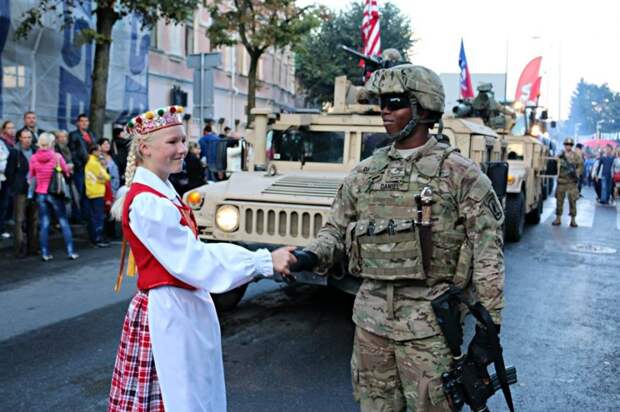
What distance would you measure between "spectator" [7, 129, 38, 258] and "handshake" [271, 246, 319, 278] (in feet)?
21.8

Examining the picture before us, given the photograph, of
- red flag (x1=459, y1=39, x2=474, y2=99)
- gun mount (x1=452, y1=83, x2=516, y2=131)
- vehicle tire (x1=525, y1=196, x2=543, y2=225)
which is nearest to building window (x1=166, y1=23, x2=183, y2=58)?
red flag (x1=459, y1=39, x2=474, y2=99)

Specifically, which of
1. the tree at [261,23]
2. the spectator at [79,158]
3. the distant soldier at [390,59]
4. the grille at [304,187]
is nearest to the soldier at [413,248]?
the grille at [304,187]

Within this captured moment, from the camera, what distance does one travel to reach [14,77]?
1163 cm

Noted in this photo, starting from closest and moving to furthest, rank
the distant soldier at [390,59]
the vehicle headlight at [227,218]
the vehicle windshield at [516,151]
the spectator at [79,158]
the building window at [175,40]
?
the vehicle headlight at [227,218]
the distant soldier at [390,59]
the spectator at [79,158]
the vehicle windshield at [516,151]
the building window at [175,40]

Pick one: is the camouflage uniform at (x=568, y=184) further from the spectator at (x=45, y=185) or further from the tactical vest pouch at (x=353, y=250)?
the tactical vest pouch at (x=353, y=250)

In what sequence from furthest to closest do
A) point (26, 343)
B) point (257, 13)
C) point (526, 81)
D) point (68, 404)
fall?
point (526, 81) < point (257, 13) < point (26, 343) < point (68, 404)

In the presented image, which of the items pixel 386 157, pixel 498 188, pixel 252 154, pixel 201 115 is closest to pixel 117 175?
pixel 201 115

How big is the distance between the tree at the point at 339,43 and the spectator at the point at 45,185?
2556cm

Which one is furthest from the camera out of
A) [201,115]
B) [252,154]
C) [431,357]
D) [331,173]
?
[201,115]

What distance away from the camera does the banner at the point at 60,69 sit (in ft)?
37.7

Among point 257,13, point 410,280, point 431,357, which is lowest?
point 431,357

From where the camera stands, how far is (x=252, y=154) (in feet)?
22.4

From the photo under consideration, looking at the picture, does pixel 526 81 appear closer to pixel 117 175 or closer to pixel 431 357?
pixel 117 175

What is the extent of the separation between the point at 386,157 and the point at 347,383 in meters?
1.97
